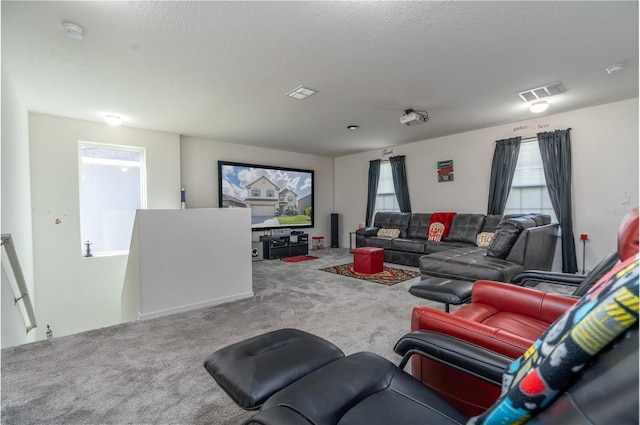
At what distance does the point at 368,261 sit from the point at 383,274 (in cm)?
31

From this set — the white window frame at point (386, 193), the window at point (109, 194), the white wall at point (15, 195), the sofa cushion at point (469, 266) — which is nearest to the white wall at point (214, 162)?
the window at point (109, 194)

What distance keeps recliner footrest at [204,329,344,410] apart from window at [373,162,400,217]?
583 cm

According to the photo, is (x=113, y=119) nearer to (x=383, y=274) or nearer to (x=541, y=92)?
(x=383, y=274)

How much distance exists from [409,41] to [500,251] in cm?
268

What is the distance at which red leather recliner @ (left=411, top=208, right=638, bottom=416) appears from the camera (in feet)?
3.46

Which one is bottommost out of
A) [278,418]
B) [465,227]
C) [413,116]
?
[278,418]

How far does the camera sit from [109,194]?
4926 mm

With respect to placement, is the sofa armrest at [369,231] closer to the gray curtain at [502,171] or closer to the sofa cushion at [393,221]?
the sofa cushion at [393,221]

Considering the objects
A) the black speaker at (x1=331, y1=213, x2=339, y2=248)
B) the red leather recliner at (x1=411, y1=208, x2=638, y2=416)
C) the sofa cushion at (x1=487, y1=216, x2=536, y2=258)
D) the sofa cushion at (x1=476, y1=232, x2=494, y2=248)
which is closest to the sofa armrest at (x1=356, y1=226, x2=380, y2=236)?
the black speaker at (x1=331, y1=213, x2=339, y2=248)

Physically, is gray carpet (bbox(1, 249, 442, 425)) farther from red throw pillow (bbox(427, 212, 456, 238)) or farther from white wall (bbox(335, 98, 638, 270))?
white wall (bbox(335, 98, 638, 270))

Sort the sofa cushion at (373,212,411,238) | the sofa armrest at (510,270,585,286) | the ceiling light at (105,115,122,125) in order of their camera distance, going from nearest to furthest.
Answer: the sofa armrest at (510,270,585,286) → the ceiling light at (105,115,122,125) → the sofa cushion at (373,212,411,238)

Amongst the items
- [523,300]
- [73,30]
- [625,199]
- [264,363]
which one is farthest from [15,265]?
[625,199]

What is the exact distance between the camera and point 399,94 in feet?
12.1

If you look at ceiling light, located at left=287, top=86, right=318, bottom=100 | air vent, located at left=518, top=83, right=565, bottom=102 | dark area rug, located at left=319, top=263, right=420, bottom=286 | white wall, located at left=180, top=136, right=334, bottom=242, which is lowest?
dark area rug, located at left=319, top=263, right=420, bottom=286
